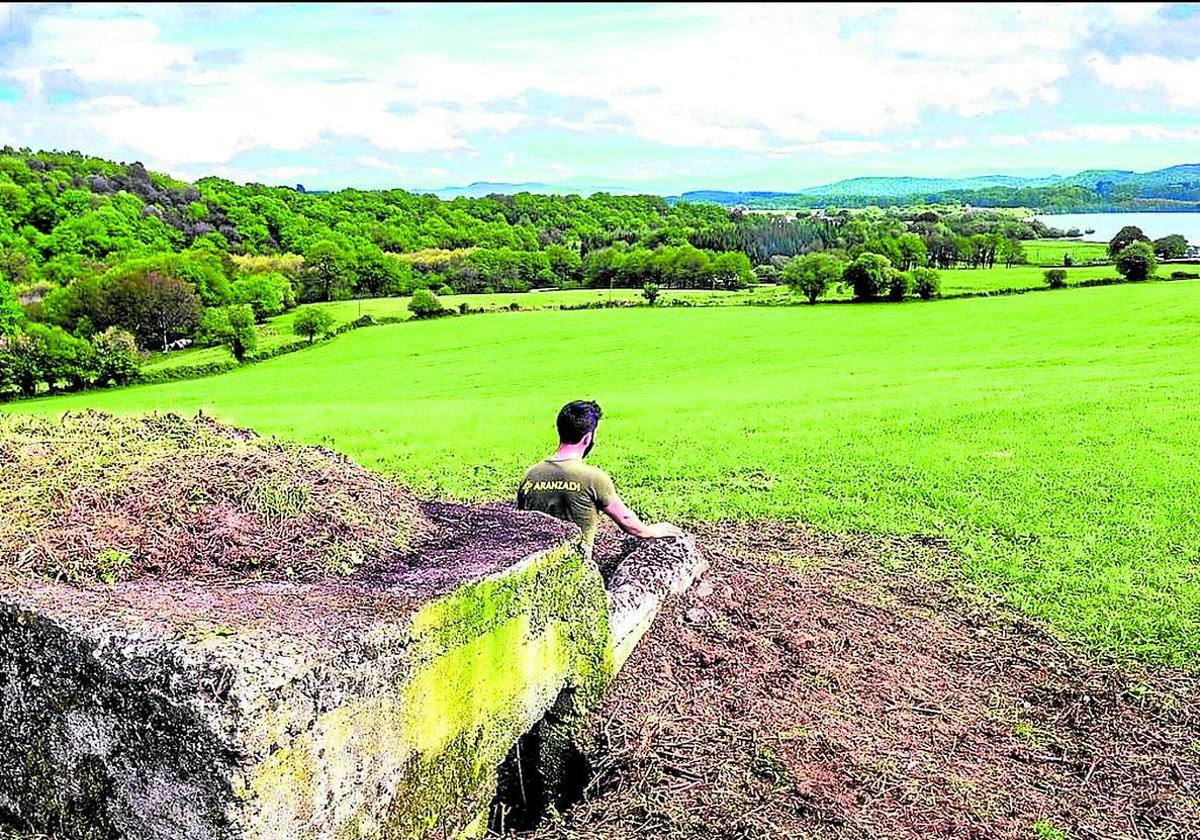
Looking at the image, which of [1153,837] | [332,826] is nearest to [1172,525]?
[1153,837]

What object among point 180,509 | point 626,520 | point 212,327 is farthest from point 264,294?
point 180,509

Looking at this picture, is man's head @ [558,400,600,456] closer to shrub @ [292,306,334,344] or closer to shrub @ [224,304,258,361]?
shrub @ [224,304,258,361]

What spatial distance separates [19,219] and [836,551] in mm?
127055

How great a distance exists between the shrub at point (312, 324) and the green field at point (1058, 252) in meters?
69.7

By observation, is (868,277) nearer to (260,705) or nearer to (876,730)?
(876,730)

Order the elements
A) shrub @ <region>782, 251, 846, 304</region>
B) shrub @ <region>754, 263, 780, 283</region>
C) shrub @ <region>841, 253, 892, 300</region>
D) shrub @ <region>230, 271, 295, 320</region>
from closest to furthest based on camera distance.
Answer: shrub @ <region>841, 253, 892, 300</region>
shrub @ <region>782, 251, 846, 304</region>
shrub @ <region>230, 271, 295, 320</region>
shrub @ <region>754, 263, 780, 283</region>

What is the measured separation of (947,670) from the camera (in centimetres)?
797

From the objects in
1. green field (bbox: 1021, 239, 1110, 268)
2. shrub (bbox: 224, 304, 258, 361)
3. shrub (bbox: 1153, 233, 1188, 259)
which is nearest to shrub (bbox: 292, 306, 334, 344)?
shrub (bbox: 224, 304, 258, 361)

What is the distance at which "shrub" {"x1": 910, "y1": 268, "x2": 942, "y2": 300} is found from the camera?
3012 inches

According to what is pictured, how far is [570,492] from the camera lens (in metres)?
7.33

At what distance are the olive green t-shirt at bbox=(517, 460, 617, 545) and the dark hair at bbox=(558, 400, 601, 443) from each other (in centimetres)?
21

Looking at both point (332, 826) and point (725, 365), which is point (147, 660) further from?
point (725, 365)

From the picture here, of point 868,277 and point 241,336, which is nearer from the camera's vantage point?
point 241,336

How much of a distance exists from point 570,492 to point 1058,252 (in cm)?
12393
